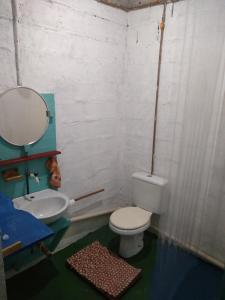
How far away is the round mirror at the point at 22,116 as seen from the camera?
1770 mm

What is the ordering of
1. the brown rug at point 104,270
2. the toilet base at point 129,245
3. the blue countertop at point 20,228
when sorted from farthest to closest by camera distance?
the toilet base at point 129,245 < the brown rug at point 104,270 < the blue countertop at point 20,228

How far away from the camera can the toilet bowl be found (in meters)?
2.13

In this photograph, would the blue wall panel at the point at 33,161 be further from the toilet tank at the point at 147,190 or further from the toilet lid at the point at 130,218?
the toilet tank at the point at 147,190

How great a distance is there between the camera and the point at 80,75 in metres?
2.21

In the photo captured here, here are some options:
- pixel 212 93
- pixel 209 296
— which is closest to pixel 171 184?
pixel 212 93

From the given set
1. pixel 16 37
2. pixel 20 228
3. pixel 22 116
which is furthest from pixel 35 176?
pixel 16 37

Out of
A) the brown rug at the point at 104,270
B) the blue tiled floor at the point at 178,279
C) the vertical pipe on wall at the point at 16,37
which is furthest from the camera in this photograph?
the brown rug at the point at 104,270

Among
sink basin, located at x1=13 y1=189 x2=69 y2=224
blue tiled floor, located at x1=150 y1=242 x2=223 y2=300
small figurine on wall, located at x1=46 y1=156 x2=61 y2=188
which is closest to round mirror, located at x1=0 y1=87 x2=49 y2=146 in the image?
small figurine on wall, located at x1=46 y1=156 x2=61 y2=188

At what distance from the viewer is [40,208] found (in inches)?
77.6

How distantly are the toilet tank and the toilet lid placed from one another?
0.08m

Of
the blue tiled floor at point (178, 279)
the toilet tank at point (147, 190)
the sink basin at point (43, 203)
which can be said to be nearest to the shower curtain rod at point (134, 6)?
the toilet tank at point (147, 190)

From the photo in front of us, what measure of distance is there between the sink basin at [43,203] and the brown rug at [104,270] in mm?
579

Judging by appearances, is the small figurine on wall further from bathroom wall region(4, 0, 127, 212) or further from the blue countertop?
the blue countertop

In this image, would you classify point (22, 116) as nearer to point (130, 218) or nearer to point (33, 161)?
point (33, 161)
